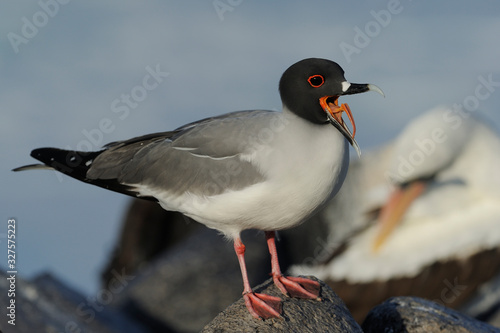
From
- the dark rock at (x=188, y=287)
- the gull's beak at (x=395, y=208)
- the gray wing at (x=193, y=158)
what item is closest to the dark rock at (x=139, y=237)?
the dark rock at (x=188, y=287)

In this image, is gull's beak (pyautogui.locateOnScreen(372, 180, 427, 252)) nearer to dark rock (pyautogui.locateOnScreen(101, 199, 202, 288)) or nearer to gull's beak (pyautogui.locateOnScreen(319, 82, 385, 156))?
dark rock (pyautogui.locateOnScreen(101, 199, 202, 288))

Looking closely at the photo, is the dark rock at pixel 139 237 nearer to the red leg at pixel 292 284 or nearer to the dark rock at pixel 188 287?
the dark rock at pixel 188 287

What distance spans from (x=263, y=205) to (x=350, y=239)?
18.9ft

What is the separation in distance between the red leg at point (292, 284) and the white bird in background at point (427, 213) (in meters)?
4.22

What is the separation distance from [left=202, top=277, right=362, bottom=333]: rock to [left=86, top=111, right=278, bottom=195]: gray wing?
0.96 m

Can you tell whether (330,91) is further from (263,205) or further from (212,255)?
(212,255)

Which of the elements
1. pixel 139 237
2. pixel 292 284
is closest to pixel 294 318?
pixel 292 284

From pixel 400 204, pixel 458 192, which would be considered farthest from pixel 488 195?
pixel 400 204

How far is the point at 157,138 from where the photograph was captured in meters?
5.83

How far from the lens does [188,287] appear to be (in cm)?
1090

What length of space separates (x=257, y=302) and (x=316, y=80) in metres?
1.71

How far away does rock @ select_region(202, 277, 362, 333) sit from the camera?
5152 millimetres

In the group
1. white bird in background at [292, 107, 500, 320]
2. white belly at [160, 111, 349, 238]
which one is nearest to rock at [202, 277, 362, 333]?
white belly at [160, 111, 349, 238]

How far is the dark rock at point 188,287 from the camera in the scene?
1076cm
